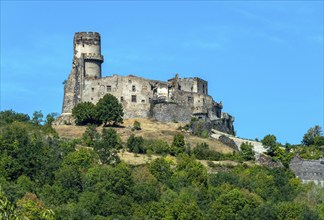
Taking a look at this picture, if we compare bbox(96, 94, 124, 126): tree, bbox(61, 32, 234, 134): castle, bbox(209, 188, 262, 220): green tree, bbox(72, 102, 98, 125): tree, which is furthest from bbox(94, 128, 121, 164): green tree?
bbox(209, 188, 262, 220): green tree

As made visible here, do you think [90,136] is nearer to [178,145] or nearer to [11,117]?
[178,145]

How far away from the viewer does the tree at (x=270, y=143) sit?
9138 cm

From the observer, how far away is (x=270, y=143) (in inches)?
3620

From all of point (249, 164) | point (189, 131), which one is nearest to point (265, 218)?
point (249, 164)

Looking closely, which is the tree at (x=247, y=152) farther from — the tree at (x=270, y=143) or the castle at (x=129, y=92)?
the castle at (x=129, y=92)

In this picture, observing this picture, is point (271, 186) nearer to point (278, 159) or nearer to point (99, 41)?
point (278, 159)

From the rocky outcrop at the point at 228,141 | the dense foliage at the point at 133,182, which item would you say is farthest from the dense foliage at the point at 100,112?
the rocky outcrop at the point at 228,141

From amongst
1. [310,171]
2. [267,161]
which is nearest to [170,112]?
[267,161]

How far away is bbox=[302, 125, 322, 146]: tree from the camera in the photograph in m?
98.3

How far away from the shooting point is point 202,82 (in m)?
101

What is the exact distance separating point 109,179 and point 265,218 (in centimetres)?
1278

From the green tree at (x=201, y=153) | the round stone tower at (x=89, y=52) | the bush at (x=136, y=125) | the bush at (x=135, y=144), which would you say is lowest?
the green tree at (x=201, y=153)

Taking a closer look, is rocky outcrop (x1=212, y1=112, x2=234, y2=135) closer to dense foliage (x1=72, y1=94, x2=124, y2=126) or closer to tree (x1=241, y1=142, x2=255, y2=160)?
tree (x1=241, y1=142, x2=255, y2=160)

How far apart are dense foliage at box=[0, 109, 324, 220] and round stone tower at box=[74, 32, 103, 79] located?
364 inches
